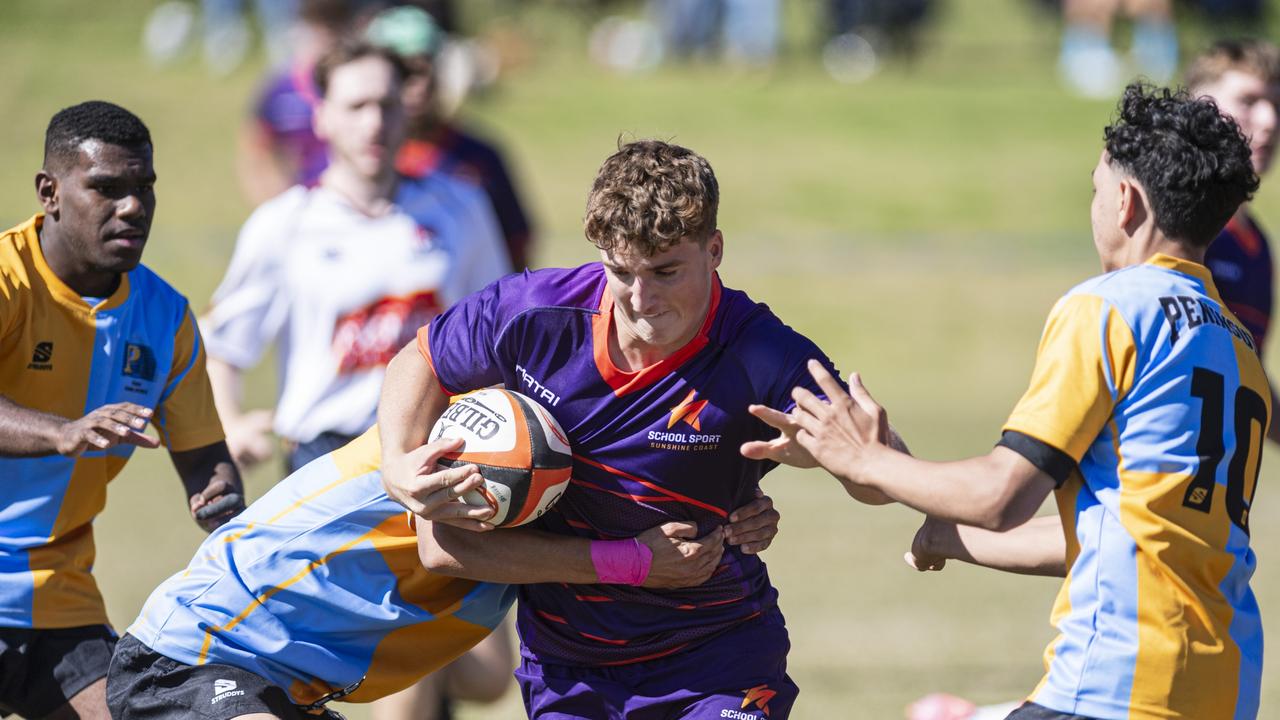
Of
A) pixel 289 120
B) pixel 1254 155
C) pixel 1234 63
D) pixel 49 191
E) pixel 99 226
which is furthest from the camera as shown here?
pixel 289 120

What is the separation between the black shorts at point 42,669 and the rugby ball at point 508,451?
4.42 ft

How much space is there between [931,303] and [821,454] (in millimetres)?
15607

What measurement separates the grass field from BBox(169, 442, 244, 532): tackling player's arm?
2913 mm

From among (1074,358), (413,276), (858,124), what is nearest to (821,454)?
(1074,358)

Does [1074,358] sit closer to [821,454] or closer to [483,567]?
[821,454]

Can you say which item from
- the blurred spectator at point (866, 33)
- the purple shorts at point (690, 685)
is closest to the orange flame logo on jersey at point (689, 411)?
the purple shorts at point (690, 685)

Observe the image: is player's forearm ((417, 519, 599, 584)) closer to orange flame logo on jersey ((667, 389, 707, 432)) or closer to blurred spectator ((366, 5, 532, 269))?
orange flame logo on jersey ((667, 389, 707, 432))

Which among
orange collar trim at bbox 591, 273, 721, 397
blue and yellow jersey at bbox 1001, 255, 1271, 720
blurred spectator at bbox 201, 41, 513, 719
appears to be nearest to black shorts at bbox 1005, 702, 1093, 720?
blue and yellow jersey at bbox 1001, 255, 1271, 720

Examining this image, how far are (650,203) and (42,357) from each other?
1.88 m

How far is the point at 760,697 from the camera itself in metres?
4.29

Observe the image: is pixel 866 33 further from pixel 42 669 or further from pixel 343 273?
pixel 42 669

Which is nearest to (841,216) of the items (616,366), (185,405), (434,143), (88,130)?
(434,143)

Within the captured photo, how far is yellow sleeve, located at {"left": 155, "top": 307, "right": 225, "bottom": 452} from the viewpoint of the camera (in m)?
4.78

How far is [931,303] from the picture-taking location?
1898 centimetres
